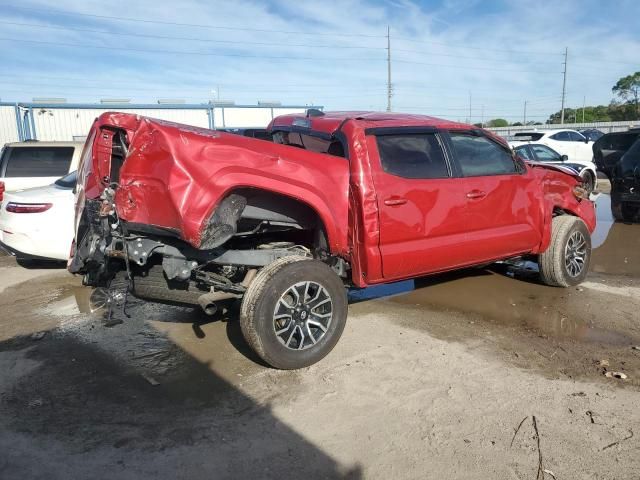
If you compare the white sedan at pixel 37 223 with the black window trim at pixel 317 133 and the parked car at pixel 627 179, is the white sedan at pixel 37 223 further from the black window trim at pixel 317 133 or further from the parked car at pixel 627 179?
the parked car at pixel 627 179

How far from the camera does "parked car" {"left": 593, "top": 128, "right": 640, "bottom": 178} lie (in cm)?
1112

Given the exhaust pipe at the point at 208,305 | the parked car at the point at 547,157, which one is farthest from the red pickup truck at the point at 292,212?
the parked car at the point at 547,157

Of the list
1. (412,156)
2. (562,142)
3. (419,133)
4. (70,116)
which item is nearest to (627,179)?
(419,133)

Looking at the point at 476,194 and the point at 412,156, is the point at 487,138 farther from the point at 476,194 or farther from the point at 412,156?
the point at 412,156

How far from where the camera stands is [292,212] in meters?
4.26

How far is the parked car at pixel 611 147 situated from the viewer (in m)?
11.1

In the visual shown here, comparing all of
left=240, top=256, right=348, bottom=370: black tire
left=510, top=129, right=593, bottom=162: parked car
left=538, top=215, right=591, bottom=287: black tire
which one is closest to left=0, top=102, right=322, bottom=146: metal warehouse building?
left=510, top=129, right=593, bottom=162: parked car

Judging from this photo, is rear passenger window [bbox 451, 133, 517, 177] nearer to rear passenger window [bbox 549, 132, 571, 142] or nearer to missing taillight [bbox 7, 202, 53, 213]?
missing taillight [bbox 7, 202, 53, 213]

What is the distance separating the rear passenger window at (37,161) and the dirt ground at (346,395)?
339cm

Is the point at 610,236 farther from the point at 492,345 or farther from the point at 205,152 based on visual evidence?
the point at 205,152

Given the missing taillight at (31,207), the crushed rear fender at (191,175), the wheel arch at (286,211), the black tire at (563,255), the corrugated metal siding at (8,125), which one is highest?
the corrugated metal siding at (8,125)

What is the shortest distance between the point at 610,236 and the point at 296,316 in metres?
7.62

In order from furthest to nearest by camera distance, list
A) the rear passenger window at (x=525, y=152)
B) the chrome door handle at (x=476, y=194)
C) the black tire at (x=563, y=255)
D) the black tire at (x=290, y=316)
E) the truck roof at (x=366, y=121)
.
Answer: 1. the rear passenger window at (x=525, y=152)
2. the black tire at (x=563, y=255)
3. the chrome door handle at (x=476, y=194)
4. the truck roof at (x=366, y=121)
5. the black tire at (x=290, y=316)

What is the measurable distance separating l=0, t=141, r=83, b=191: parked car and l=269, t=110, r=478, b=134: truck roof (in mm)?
4768
